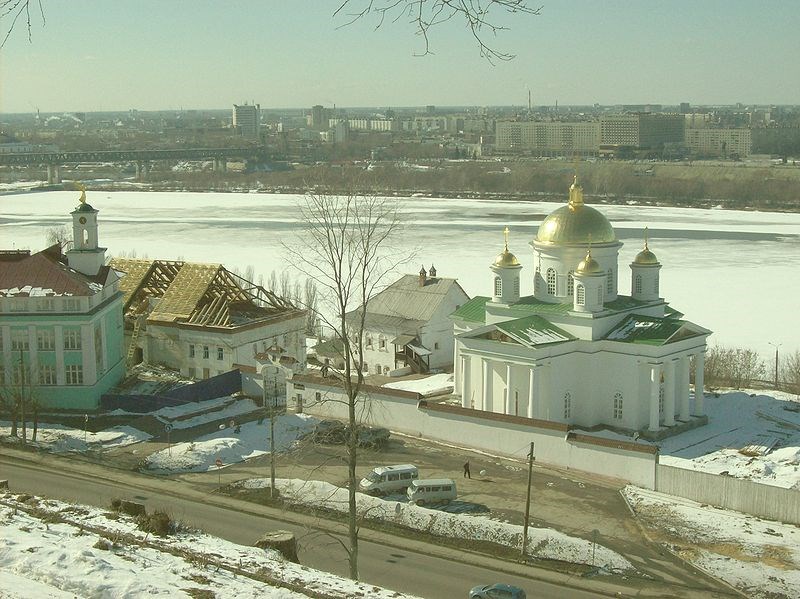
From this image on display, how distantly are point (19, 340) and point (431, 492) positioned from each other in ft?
39.0

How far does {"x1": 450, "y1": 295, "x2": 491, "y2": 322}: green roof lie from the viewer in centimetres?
3012

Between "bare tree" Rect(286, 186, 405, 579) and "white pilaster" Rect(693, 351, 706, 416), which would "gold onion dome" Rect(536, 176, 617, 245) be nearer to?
"white pilaster" Rect(693, 351, 706, 416)

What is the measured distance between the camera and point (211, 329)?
3144 centimetres

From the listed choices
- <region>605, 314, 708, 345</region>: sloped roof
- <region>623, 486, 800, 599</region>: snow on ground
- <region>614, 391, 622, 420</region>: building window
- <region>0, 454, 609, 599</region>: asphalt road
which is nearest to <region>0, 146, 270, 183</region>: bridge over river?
<region>605, 314, 708, 345</region>: sloped roof

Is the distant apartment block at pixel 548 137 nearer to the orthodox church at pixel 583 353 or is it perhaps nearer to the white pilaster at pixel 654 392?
the orthodox church at pixel 583 353

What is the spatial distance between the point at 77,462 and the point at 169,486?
7.71 feet

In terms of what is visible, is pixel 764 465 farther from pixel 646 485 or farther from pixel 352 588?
pixel 352 588

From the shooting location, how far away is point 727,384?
31875 millimetres

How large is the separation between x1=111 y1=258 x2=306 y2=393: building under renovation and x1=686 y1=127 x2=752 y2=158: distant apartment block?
445 feet

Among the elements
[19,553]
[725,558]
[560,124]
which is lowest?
[725,558]

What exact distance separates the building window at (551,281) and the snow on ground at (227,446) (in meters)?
7.21

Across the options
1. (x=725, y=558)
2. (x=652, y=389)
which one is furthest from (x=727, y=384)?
(x=725, y=558)

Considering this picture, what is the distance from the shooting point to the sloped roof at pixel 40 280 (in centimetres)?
2723

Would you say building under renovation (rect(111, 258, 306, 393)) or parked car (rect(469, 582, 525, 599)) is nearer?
parked car (rect(469, 582, 525, 599))
